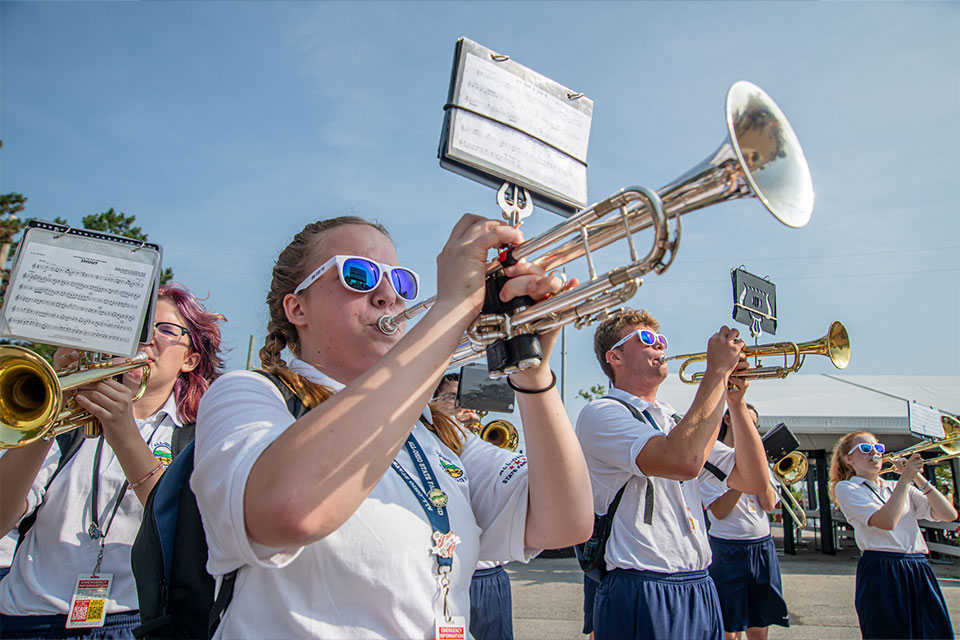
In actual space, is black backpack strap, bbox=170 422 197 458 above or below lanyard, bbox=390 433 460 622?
above

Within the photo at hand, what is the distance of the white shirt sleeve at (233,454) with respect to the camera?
1.28m

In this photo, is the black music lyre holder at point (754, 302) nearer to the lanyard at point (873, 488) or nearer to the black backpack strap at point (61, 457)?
the black backpack strap at point (61, 457)

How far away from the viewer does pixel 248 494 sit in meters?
1.26

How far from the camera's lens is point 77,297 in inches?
91.5

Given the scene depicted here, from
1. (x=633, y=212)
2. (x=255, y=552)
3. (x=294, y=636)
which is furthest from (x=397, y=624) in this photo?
(x=633, y=212)

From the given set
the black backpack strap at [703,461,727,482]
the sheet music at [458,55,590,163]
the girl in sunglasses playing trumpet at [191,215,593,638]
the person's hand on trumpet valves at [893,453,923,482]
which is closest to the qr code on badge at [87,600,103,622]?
the girl in sunglasses playing trumpet at [191,215,593,638]

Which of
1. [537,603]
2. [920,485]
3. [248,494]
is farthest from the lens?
[537,603]

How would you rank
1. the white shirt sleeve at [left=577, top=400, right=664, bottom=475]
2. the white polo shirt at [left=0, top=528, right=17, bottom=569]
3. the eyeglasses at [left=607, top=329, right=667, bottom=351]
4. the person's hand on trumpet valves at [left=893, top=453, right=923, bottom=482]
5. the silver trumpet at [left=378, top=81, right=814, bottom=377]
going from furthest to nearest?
the person's hand on trumpet valves at [left=893, top=453, right=923, bottom=482]
the eyeglasses at [left=607, top=329, right=667, bottom=351]
the white shirt sleeve at [left=577, top=400, right=664, bottom=475]
the white polo shirt at [left=0, top=528, right=17, bottom=569]
the silver trumpet at [left=378, top=81, right=814, bottom=377]

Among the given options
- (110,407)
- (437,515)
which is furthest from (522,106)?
(110,407)

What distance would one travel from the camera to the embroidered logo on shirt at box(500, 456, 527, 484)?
6.38ft

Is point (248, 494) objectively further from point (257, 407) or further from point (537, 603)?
point (537, 603)

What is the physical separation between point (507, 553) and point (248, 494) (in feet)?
2.80

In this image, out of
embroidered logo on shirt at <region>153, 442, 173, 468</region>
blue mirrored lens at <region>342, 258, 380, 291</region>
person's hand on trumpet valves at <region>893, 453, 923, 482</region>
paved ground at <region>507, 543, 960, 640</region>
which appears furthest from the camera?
paved ground at <region>507, 543, 960, 640</region>

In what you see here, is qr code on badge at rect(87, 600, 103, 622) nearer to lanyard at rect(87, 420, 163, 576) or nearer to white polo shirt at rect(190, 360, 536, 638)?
lanyard at rect(87, 420, 163, 576)
